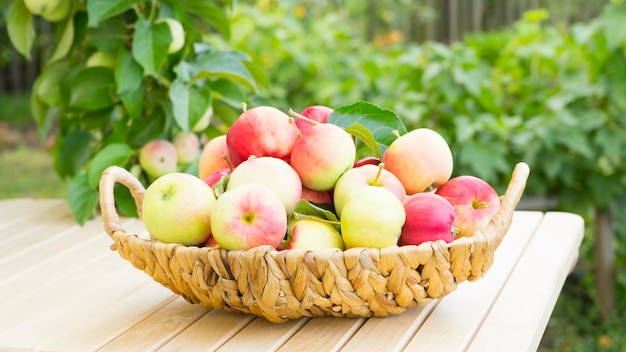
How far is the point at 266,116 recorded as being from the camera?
44.4 inches

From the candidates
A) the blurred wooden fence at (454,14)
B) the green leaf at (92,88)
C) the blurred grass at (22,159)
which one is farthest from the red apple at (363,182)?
the blurred grass at (22,159)

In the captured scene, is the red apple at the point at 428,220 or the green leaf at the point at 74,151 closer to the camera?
the red apple at the point at 428,220

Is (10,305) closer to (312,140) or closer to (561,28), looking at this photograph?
(312,140)

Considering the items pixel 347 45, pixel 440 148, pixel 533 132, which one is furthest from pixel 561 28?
pixel 440 148

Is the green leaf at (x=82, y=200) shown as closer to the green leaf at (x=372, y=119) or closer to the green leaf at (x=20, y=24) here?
the green leaf at (x=20, y=24)

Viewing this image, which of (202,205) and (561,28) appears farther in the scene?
(561,28)

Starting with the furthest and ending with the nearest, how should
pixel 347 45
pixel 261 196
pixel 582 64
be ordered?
pixel 347 45, pixel 582 64, pixel 261 196

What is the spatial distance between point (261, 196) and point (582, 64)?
223 centimetres

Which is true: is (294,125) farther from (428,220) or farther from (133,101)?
(133,101)

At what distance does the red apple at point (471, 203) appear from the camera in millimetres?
1107

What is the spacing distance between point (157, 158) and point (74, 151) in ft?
1.05

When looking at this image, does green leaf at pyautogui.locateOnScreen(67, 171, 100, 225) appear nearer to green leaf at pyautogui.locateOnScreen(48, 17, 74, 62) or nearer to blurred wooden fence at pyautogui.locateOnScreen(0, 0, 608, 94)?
green leaf at pyautogui.locateOnScreen(48, 17, 74, 62)

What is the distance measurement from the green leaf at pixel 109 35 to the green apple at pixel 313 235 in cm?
96

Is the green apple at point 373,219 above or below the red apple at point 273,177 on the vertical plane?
below
